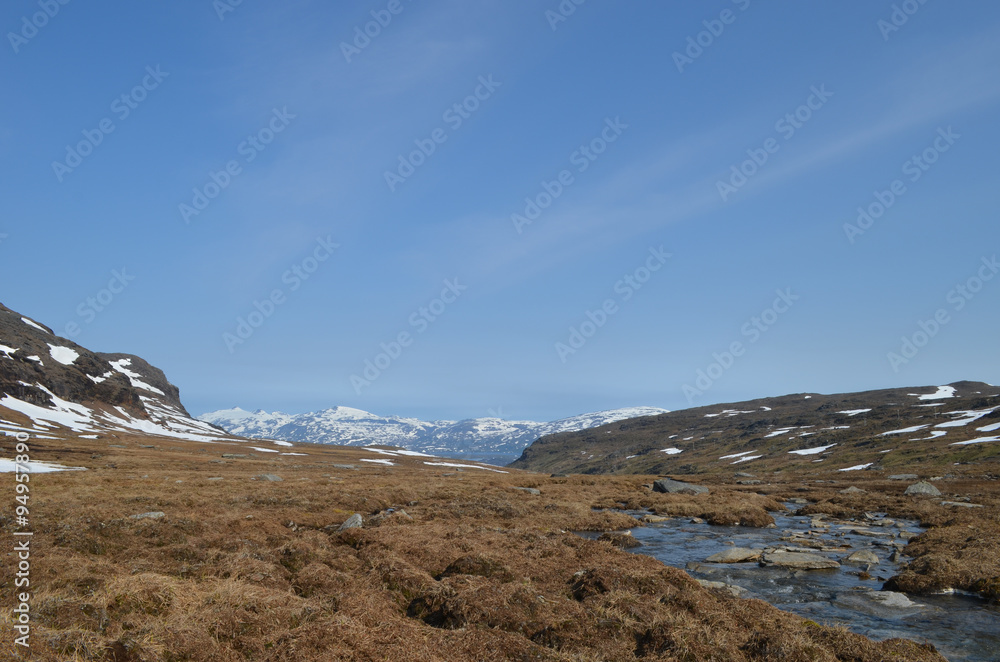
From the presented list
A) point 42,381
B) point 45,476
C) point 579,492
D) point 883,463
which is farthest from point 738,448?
point 42,381

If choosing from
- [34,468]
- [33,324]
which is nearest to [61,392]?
[33,324]

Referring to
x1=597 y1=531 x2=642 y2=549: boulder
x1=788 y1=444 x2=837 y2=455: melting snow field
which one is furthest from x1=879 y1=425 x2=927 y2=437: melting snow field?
x1=597 y1=531 x2=642 y2=549: boulder

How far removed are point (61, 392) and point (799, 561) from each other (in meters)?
164

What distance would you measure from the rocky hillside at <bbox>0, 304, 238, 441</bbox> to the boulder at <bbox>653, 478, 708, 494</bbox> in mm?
94339

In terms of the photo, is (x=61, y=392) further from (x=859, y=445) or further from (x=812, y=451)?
(x=859, y=445)

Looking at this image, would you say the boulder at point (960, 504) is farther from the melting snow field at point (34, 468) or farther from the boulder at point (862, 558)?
the melting snow field at point (34, 468)

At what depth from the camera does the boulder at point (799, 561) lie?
21.1 metres

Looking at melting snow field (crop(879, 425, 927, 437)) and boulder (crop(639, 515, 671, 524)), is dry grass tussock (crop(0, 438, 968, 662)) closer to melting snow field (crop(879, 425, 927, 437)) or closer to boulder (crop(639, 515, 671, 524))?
boulder (crop(639, 515, 671, 524))

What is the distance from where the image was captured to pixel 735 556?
2262 cm

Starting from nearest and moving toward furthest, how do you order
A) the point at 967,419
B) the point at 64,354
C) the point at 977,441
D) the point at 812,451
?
the point at 977,441
the point at 967,419
the point at 812,451
the point at 64,354

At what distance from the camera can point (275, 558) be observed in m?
15.7

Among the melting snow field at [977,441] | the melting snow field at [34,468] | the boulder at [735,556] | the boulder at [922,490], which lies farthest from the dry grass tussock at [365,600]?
the melting snow field at [977,441]

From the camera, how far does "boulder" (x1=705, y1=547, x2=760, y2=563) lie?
2235 cm

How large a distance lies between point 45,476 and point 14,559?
29.6m
